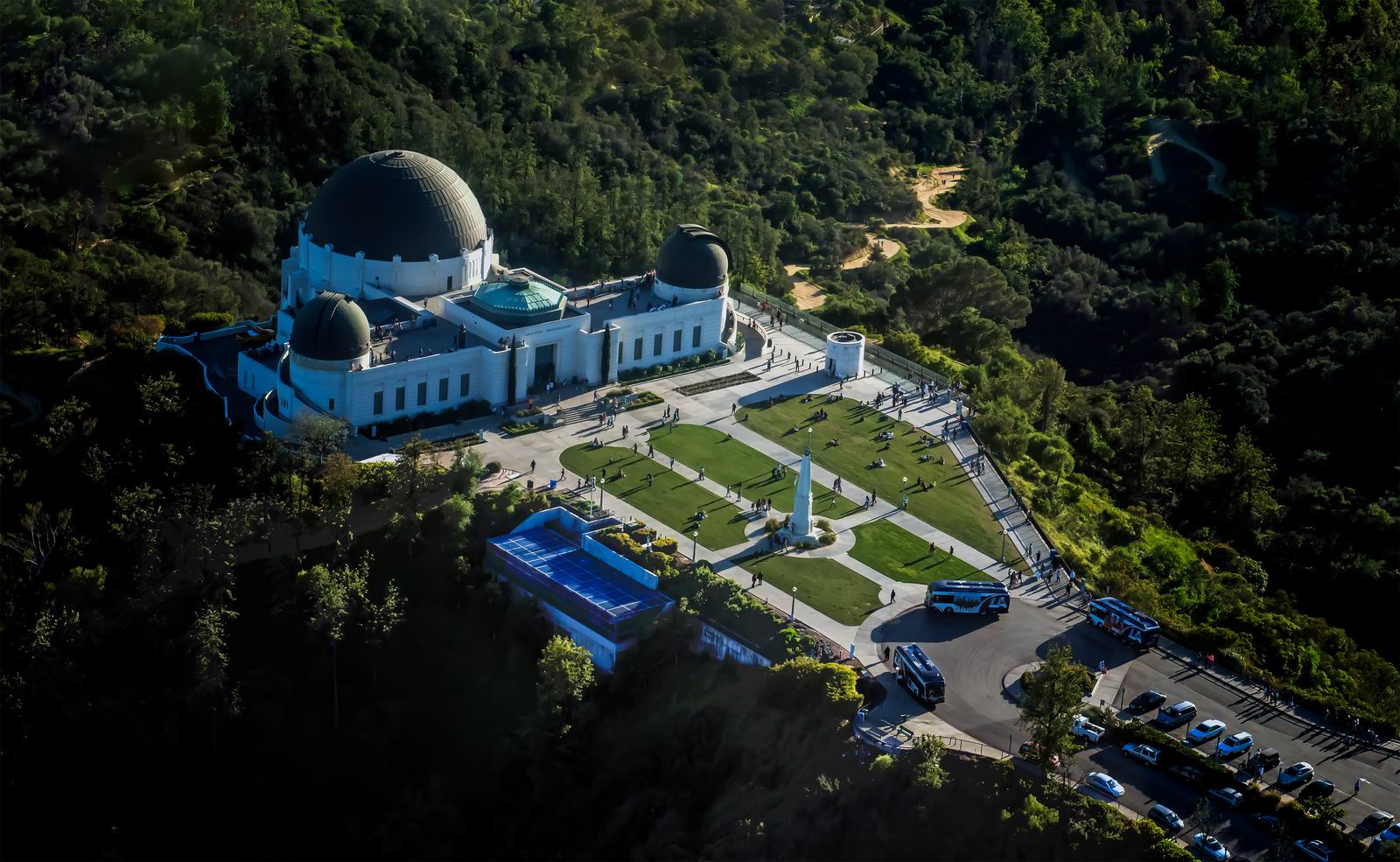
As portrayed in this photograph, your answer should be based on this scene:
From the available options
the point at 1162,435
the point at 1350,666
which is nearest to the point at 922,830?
the point at 1350,666

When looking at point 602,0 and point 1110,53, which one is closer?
point 602,0

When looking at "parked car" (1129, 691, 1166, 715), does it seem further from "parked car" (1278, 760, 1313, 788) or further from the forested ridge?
"parked car" (1278, 760, 1313, 788)

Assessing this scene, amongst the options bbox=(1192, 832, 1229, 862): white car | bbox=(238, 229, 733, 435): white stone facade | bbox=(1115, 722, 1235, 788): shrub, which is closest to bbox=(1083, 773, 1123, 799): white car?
bbox=(1115, 722, 1235, 788): shrub

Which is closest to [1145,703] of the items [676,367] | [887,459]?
[887,459]

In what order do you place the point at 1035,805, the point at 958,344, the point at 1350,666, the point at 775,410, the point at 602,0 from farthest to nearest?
the point at 602,0 → the point at 958,344 → the point at 775,410 → the point at 1350,666 → the point at 1035,805

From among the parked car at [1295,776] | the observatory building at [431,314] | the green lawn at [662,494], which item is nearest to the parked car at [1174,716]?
the parked car at [1295,776]

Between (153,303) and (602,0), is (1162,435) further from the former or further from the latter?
(602,0)
